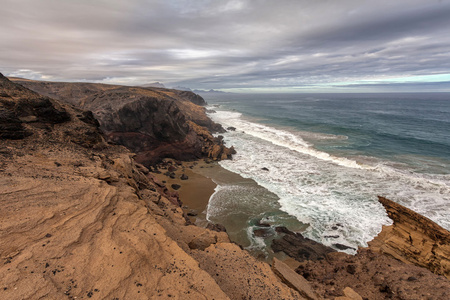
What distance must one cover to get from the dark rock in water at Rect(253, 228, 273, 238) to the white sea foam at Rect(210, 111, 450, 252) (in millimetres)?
2655

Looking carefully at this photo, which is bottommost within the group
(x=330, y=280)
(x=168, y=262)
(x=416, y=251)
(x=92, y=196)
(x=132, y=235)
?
(x=330, y=280)

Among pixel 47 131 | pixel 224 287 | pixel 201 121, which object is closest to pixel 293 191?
pixel 224 287

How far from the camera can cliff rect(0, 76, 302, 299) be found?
4559mm

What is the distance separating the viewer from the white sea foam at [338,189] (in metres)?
15.2

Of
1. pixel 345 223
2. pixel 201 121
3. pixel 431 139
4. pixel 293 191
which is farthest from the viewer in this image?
pixel 201 121

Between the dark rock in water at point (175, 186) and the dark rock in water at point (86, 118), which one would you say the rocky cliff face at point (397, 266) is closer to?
the dark rock in water at point (175, 186)

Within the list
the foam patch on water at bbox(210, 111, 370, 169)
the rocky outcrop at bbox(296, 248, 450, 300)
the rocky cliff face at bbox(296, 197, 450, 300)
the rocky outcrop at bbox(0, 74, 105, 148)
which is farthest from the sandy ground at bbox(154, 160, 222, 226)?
the foam patch on water at bbox(210, 111, 370, 169)

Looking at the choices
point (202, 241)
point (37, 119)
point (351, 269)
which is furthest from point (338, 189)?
point (37, 119)

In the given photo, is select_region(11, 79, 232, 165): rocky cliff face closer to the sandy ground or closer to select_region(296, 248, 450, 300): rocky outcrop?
the sandy ground

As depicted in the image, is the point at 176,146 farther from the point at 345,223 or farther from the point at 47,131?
the point at 345,223

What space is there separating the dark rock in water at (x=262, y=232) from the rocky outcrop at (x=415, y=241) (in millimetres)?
5728

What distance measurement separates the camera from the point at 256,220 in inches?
619

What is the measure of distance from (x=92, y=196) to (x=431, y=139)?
5105 centimetres

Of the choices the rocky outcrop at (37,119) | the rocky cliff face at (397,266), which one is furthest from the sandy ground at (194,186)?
the rocky cliff face at (397,266)
